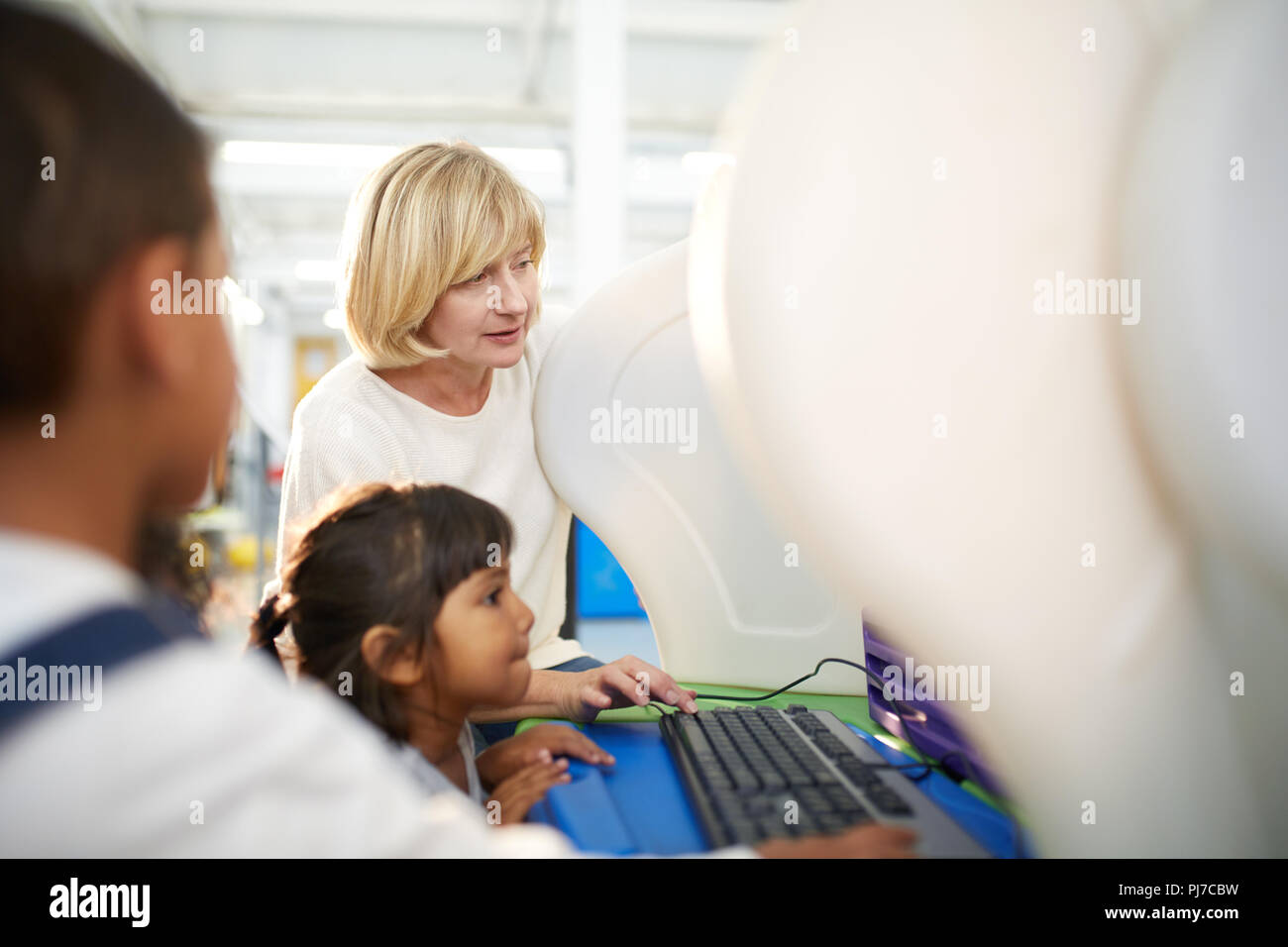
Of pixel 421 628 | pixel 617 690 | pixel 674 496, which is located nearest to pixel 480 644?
pixel 421 628

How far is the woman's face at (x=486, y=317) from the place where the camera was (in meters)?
0.89

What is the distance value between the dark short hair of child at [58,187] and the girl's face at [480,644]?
35cm

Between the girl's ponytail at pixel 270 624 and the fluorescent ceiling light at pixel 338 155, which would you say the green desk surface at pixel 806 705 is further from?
the fluorescent ceiling light at pixel 338 155

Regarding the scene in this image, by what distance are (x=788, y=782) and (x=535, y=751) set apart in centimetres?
22

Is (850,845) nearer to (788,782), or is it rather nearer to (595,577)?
(788,782)

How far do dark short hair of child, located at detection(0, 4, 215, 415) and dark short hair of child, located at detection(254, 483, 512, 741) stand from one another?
32 cm

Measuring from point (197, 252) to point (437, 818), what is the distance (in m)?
0.29

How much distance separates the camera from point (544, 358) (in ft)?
3.19

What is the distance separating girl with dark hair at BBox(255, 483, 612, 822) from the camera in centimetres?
67

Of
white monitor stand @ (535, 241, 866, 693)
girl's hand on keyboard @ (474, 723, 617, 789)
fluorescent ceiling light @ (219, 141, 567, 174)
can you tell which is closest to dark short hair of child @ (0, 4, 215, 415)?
girl's hand on keyboard @ (474, 723, 617, 789)

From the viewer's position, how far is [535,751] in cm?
68

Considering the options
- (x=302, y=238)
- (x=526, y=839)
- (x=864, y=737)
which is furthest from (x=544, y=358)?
(x=302, y=238)

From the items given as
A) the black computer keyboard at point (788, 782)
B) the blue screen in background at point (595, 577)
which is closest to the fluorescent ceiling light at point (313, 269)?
the blue screen in background at point (595, 577)

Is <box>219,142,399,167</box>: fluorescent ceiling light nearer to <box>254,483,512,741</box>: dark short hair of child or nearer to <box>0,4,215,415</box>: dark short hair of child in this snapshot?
<box>254,483,512,741</box>: dark short hair of child
